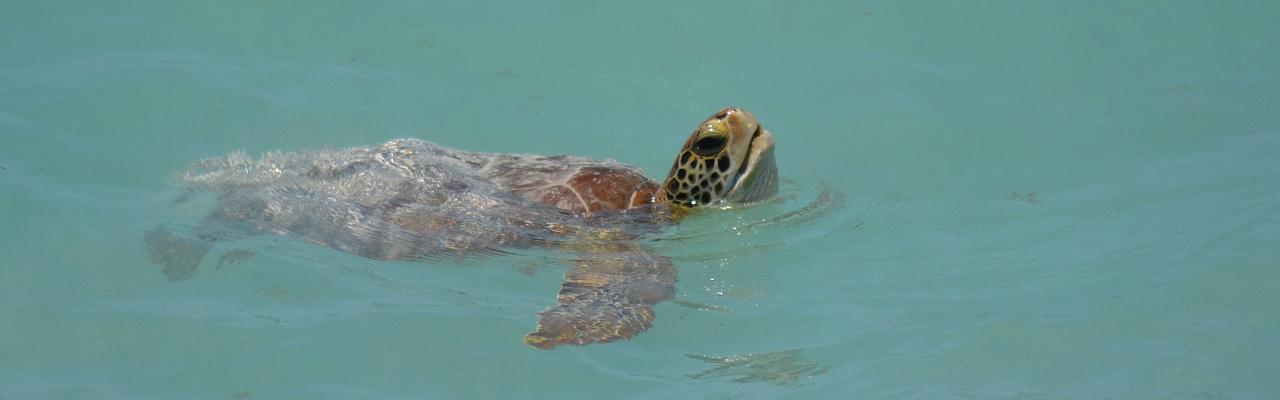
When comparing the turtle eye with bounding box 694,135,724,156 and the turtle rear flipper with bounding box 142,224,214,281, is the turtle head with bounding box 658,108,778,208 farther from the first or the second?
the turtle rear flipper with bounding box 142,224,214,281

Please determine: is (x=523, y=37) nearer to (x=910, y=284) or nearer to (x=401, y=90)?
(x=401, y=90)

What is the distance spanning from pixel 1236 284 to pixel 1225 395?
1.21 m

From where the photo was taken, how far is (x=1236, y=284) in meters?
5.73

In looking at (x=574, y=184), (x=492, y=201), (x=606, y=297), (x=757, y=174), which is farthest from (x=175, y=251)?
(x=757, y=174)

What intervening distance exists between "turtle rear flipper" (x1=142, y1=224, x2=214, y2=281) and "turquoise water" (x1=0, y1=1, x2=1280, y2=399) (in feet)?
0.38

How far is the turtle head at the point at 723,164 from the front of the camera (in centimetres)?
615

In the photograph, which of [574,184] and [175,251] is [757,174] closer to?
[574,184]

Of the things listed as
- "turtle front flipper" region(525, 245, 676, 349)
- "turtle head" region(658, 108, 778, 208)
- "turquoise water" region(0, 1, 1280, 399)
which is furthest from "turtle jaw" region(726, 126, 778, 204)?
"turtle front flipper" region(525, 245, 676, 349)

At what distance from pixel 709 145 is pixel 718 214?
503 millimetres

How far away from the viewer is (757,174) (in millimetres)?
6309

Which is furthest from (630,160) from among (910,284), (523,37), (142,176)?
(142,176)

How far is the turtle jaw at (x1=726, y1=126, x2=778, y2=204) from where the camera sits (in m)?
6.19

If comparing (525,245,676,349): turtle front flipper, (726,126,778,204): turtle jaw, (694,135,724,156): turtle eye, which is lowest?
(525,245,676,349): turtle front flipper

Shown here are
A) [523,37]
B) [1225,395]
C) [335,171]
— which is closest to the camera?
[1225,395]
